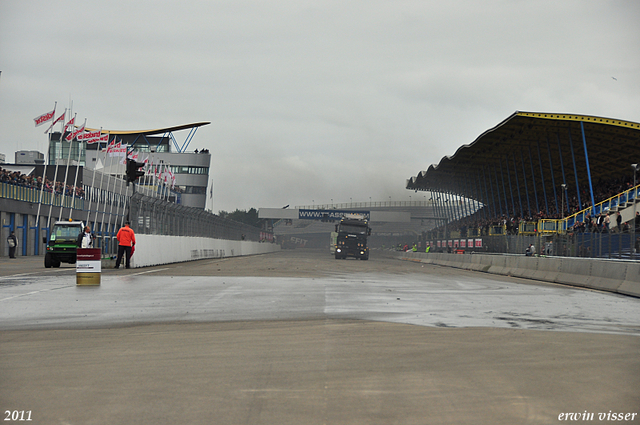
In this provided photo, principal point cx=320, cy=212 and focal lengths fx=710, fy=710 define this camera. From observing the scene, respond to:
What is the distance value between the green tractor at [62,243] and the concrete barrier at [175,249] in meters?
2.71

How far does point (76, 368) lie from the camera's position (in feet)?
22.2

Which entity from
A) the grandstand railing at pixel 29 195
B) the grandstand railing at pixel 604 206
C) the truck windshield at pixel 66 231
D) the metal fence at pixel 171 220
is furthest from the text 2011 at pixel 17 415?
the grandstand railing at pixel 29 195

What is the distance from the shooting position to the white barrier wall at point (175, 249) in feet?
99.9

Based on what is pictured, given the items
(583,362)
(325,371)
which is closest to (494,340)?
(583,362)

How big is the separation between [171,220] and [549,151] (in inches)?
1109

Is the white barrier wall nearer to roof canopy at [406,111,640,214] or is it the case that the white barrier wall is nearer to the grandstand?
the grandstand

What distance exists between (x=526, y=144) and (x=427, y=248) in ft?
43.4

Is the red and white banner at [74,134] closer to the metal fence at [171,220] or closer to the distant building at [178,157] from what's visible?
the metal fence at [171,220]

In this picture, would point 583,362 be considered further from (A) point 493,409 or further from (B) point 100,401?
(B) point 100,401

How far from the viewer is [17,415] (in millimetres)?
5047

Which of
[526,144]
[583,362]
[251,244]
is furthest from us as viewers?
[251,244]

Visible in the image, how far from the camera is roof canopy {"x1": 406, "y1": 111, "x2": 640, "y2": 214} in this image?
4516 cm

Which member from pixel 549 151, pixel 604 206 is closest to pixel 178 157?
pixel 549 151

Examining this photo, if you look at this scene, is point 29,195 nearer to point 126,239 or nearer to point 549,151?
point 126,239
